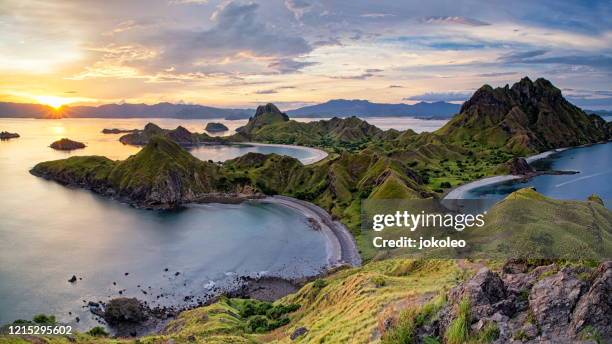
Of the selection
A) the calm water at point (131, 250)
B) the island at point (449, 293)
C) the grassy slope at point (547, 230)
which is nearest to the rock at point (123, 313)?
the calm water at point (131, 250)

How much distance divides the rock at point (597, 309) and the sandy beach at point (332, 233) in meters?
82.5

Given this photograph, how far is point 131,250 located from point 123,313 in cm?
4775

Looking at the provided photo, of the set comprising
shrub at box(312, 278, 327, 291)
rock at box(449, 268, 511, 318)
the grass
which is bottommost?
shrub at box(312, 278, 327, 291)

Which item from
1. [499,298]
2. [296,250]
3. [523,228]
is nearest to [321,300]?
[499,298]

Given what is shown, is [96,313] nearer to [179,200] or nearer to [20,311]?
[20,311]

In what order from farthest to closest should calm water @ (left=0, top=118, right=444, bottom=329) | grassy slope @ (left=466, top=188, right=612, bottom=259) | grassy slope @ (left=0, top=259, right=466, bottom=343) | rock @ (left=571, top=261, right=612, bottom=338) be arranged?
1. calm water @ (left=0, top=118, right=444, bottom=329)
2. grassy slope @ (left=466, top=188, right=612, bottom=259)
3. grassy slope @ (left=0, top=259, right=466, bottom=343)
4. rock @ (left=571, top=261, right=612, bottom=338)

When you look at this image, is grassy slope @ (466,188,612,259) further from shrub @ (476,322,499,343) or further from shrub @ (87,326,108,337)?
shrub @ (87,326,108,337)

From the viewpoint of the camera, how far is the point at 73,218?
152 m

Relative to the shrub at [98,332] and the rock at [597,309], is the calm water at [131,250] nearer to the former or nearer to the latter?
the shrub at [98,332]

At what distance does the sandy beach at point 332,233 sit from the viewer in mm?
104562

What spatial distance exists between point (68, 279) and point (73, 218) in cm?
6409

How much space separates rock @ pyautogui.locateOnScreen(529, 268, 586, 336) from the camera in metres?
19.4

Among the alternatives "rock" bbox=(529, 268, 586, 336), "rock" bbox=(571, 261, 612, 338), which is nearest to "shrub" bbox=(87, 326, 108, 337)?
"rock" bbox=(529, 268, 586, 336)

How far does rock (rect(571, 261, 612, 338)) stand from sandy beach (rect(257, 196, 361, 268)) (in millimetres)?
82486
